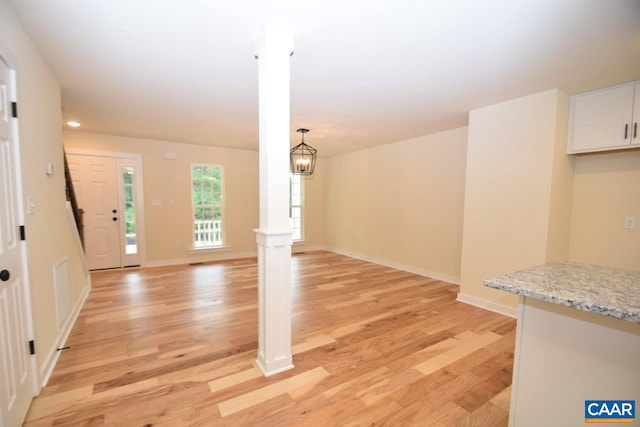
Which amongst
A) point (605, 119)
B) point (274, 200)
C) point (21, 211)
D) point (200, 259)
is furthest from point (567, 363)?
point (200, 259)

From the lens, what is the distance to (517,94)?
2.81 m

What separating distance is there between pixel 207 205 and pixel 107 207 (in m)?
1.65

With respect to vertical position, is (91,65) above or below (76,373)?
above

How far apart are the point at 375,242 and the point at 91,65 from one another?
488 cm

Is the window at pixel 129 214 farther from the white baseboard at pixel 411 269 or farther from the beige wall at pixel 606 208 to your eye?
the beige wall at pixel 606 208

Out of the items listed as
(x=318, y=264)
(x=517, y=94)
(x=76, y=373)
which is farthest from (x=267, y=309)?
(x=318, y=264)

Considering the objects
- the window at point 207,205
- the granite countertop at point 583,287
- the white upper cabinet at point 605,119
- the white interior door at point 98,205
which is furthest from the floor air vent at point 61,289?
the white upper cabinet at point 605,119

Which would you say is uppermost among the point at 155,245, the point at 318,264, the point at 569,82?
the point at 569,82

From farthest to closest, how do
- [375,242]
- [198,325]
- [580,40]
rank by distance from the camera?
[375,242]
[198,325]
[580,40]

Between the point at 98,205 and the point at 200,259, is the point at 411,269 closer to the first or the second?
the point at 200,259

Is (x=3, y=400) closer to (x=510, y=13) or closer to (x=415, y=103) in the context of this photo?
(x=510, y=13)

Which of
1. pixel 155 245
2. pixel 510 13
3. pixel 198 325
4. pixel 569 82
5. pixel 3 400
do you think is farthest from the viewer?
pixel 155 245

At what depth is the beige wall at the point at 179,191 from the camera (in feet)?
16.2

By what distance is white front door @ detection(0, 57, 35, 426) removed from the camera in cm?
140
